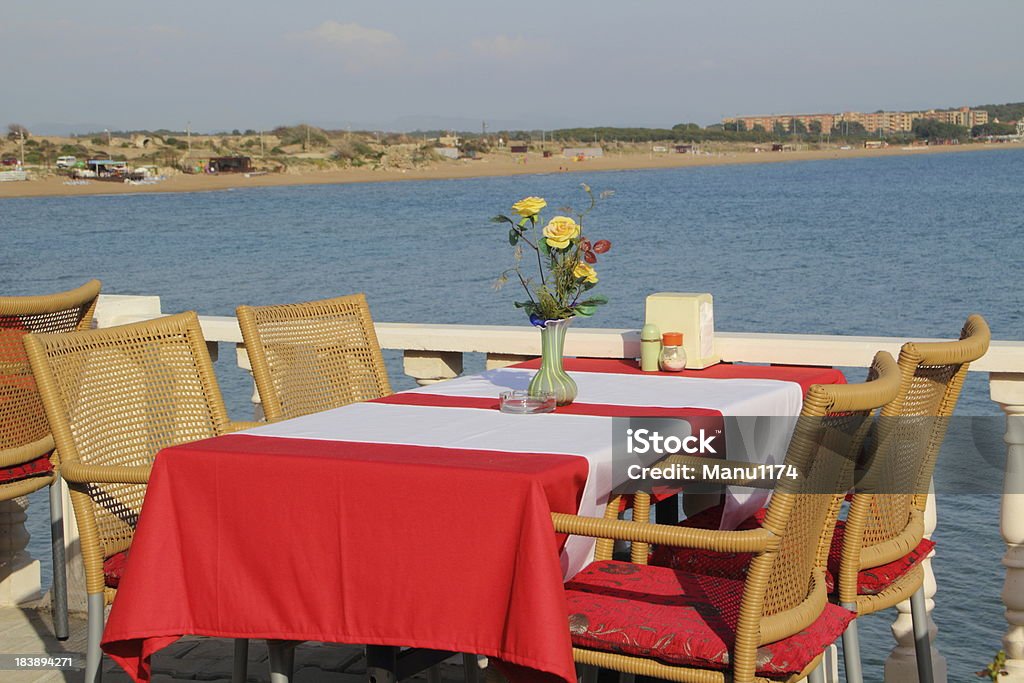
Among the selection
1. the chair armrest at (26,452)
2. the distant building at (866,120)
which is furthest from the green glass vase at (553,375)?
the distant building at (866,120)

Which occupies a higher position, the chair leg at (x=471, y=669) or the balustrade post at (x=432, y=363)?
the balustrade post at (x=432, y=363)

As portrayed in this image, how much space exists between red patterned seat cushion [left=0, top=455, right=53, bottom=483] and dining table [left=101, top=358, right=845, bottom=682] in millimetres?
1235

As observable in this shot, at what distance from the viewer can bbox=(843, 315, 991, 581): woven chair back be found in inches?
104

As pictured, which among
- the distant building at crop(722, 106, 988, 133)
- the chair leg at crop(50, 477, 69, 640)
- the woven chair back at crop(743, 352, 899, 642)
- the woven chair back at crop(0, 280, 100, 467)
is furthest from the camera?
the distant building at crop(722, 106, 988, 133)

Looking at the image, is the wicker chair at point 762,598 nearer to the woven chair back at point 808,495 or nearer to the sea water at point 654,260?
the woven chair back at point 808,495

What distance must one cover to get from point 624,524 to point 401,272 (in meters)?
29.5

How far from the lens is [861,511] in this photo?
106 inches

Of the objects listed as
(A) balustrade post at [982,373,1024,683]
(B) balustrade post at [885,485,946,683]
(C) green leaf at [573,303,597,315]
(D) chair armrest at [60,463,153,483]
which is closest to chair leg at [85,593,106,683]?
(D) chair armrest at [60,463,153,483]

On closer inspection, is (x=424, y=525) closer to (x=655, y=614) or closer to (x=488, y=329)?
(x=655, y=614)

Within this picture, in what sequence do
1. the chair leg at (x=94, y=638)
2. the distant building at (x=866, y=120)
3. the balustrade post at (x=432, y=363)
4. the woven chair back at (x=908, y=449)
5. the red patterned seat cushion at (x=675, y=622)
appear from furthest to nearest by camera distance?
the distant building at (x=866, y=120)
the balustrade post at (x=432, y=363)
the chair leg at (x=94, y=638)
the woven chair back at (x=908, y=449)
the red patterned seat cushion at (x=675, y=622)

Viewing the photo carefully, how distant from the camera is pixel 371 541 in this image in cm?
245

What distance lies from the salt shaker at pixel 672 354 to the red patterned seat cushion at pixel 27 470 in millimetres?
1800

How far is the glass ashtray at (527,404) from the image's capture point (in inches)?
120

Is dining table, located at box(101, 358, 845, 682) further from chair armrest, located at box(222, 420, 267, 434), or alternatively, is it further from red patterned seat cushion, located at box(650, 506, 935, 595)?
chair armrest, located at box(222, 420, 267, 434)
